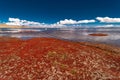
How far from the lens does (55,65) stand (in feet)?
72.8

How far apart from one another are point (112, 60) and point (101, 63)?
3498 millimetres

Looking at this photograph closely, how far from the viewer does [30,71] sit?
20.8 metres

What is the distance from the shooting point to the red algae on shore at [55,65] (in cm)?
1983

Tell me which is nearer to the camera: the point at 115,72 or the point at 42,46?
the point at 115,72

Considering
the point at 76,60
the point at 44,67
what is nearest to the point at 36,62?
the point at 44,67

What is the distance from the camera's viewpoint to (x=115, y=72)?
21938 millimetres

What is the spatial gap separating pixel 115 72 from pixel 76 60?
625cm

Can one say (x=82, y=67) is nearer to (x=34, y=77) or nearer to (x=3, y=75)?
(x=34, y=77)

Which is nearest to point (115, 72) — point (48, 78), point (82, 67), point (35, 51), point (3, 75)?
point (82, 67)

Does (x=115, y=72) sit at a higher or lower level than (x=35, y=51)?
lower

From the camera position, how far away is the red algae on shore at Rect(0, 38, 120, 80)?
1983 centimetres

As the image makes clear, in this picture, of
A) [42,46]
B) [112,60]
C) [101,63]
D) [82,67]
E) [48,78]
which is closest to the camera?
[48,78]

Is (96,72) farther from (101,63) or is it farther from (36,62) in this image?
(36,62)

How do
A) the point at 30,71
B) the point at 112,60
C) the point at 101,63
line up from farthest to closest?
the point at 112,60, the point at 101,63, the point at 30,71
